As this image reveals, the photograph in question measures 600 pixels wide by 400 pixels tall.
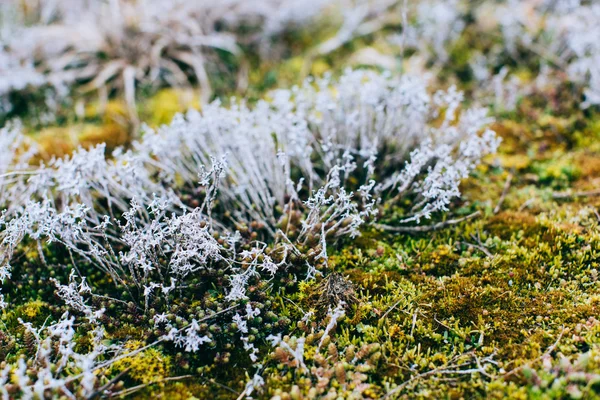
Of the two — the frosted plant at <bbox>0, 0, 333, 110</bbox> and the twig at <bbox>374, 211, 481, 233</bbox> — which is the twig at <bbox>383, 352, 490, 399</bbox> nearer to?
the twig at <bbox>374, 211, 481, 233</bbox>

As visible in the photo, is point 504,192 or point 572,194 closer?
point 572,194

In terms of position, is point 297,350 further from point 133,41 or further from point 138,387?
point 133,41

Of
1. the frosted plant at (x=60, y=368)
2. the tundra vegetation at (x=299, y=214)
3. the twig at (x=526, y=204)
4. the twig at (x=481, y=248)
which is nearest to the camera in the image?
the frosted plant at (x=60, y=368)

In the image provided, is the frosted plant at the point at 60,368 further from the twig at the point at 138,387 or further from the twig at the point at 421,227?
the twig at the point at 421,227

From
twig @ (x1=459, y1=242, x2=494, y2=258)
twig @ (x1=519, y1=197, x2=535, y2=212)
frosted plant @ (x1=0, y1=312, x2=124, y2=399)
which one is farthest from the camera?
twig @ (x1=519, y1=197, x2=535, y2=212)

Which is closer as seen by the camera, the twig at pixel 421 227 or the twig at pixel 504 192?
the twig at pixel 421 227

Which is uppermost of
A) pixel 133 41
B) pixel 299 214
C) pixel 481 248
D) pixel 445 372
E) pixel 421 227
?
pixel 133 41

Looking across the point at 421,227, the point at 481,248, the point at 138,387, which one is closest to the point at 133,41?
the point at 421,227

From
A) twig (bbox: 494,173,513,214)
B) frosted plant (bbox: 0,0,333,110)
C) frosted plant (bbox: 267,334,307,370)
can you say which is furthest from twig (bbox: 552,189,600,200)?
frosted plant (bbox: 0,0,333,110)

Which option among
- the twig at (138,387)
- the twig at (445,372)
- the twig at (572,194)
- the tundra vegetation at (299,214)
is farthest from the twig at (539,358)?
the twig at (138,387)
